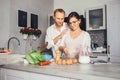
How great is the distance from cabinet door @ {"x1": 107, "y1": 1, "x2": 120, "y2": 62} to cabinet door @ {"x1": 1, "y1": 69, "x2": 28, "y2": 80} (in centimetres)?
217

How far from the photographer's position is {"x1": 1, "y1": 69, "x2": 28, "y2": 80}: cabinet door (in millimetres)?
1287

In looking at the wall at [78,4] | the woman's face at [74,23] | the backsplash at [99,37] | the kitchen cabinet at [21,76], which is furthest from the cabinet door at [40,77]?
the wall at [78,4]

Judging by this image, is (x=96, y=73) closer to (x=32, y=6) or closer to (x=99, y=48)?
(x=99, y=48)

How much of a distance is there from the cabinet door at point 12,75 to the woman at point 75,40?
1.46 ft

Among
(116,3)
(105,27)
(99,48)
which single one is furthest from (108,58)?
(116,3)

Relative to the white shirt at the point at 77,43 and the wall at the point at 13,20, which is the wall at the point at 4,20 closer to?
the wall at the point at 13,20

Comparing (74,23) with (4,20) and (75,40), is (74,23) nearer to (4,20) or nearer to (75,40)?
(75,40)

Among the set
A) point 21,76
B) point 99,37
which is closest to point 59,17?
point 21,76

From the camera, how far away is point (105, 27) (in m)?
3.32

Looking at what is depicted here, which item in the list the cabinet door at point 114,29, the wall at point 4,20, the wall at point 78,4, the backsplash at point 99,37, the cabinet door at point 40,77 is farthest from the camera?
the wall at point 78,4

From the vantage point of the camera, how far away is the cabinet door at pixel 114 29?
10.2 feet

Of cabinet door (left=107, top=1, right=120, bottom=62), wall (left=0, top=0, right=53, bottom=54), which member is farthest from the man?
wall (left=0, top=0, right=53, bottom=54)

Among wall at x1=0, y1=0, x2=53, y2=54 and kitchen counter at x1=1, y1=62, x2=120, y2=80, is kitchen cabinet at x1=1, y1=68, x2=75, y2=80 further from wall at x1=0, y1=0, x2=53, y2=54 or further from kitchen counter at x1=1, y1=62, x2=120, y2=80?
wall at x1=0, y1=0, x2=53, y2=54

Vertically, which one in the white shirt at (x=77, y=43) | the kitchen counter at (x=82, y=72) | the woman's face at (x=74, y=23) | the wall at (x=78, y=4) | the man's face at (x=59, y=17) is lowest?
the kitchen counter at (x=82, y=72)
